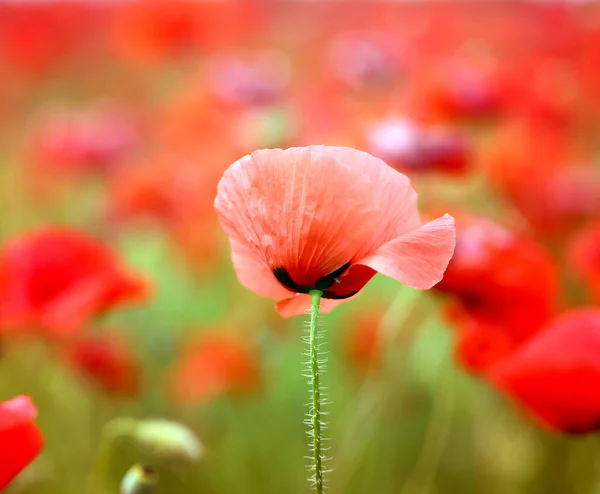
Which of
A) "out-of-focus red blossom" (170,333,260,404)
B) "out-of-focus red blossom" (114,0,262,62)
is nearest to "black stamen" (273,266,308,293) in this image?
"out-of-focus red blossom" (170,333,260,404)

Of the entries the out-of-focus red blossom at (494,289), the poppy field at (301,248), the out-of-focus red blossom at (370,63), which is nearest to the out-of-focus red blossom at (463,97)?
the poppy field at (301,248)

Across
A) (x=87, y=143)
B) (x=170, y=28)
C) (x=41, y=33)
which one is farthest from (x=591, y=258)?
(x=41, y=33)

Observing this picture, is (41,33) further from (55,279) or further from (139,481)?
(139,481)

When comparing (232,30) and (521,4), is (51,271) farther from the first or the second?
(521,4)

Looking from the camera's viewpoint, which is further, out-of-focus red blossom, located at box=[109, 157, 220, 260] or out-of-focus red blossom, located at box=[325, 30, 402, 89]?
out-of-focus red blossom, located at box=[325, 30, 402, 89]

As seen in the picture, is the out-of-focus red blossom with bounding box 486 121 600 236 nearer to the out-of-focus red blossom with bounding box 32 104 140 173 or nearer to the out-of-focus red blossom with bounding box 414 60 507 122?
the out-of-focus red blossom with bounding box 414 60 507 122

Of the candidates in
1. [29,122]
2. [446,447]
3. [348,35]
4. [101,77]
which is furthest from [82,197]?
[446,447]

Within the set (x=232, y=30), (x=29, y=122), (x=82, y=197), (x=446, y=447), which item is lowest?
(x=446, y=447)

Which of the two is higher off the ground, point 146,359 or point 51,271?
point 51,271
